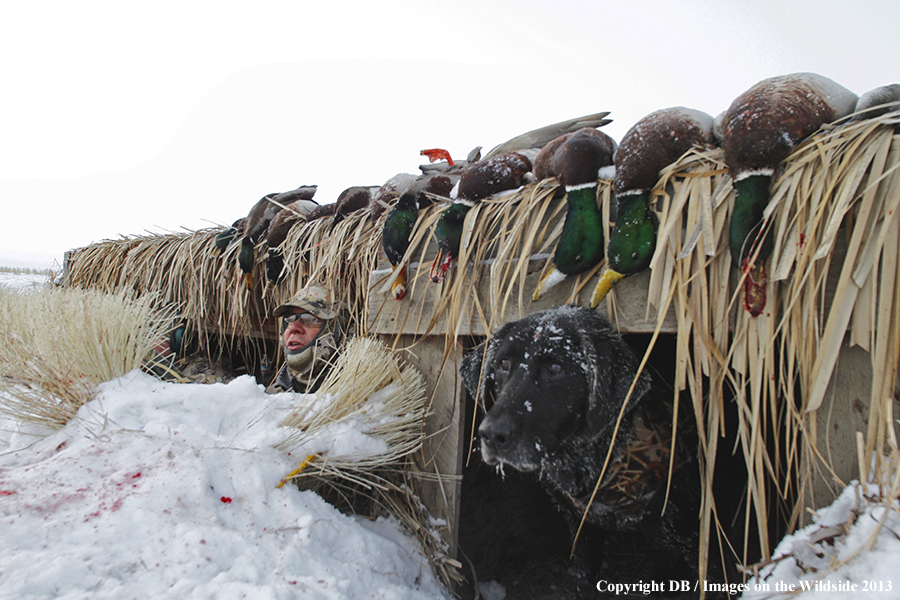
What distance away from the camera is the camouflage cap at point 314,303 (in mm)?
2760

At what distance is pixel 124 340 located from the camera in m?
1.80

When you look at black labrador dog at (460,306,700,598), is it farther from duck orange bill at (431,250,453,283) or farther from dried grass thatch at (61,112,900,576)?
duck orange bill at (431,250,453,283)

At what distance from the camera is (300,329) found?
112 inches

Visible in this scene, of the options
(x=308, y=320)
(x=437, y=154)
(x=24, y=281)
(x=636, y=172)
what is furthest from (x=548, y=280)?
(x=24, y=281)

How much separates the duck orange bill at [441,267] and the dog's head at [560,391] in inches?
22.2

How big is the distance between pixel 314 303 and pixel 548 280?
1.74m

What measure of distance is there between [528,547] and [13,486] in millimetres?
2251

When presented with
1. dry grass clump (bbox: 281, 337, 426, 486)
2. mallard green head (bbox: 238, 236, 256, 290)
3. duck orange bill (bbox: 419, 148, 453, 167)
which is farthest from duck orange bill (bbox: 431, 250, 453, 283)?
mallard green head (bbox: 238, 236, 256, 290)

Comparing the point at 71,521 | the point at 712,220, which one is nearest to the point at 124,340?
the point at 71,521

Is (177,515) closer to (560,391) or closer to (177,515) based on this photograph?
(177,515)

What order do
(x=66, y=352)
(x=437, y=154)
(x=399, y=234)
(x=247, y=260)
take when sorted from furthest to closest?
(x=247, y=260)
(x=437, y=154)
(x=399, y=234)
(x=66, y=352)

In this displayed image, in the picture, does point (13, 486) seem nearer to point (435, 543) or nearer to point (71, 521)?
point (71, 521)

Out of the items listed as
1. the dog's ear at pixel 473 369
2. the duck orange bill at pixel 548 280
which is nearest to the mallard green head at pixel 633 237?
the duck orange bill at pixel 548 280

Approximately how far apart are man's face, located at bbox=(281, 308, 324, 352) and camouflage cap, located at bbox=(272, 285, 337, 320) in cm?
6
